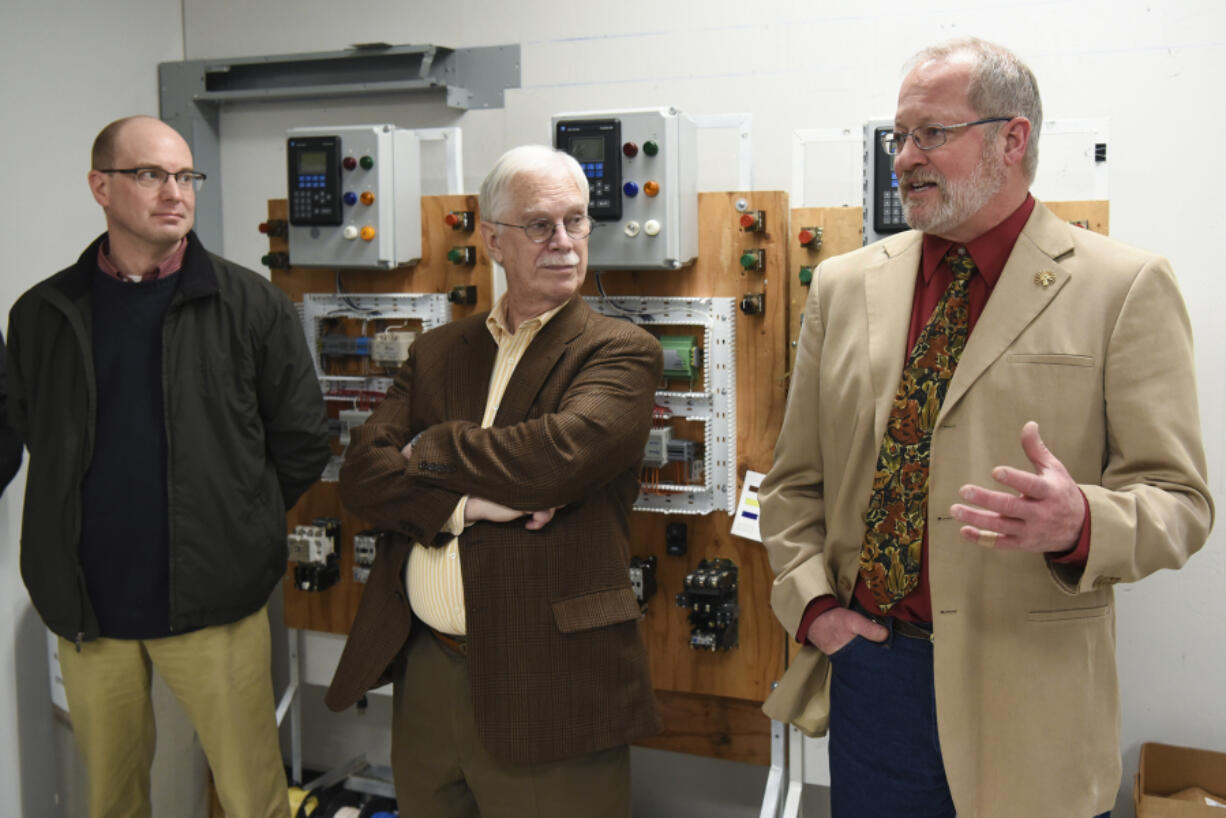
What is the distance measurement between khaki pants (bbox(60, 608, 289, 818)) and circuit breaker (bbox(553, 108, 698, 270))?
1.33 meters

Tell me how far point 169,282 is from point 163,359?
20cm

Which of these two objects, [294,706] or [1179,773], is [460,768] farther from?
[1179,773]

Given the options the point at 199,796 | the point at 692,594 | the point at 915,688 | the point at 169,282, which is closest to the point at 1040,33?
the point at 692,594

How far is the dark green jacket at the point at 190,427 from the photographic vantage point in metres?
2.42

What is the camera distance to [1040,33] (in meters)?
2.81

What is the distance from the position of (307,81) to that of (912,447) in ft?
9.10

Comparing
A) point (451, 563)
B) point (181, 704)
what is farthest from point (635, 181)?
point (181, 704)

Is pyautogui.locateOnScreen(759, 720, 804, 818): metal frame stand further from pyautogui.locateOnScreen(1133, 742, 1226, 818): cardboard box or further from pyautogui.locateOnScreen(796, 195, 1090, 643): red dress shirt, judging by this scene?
pyautogui.locateOnScreen(796, 195, 1090, 643): red dress shirt

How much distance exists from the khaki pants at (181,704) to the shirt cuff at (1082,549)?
1.95 metres

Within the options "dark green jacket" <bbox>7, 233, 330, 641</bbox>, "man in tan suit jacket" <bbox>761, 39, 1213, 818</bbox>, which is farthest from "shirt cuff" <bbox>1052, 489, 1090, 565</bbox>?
"dark green jacket" <bbox>7, 233, 330, 641</bbox>

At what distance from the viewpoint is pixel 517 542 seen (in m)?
2.05

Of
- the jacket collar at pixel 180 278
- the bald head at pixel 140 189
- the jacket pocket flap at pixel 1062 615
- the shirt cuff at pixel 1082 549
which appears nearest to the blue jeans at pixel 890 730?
the jacket pocket flap at pixel 1062 615

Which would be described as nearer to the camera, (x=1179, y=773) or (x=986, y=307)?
(x=986, y=307)

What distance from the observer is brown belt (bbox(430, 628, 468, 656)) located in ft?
7.01
